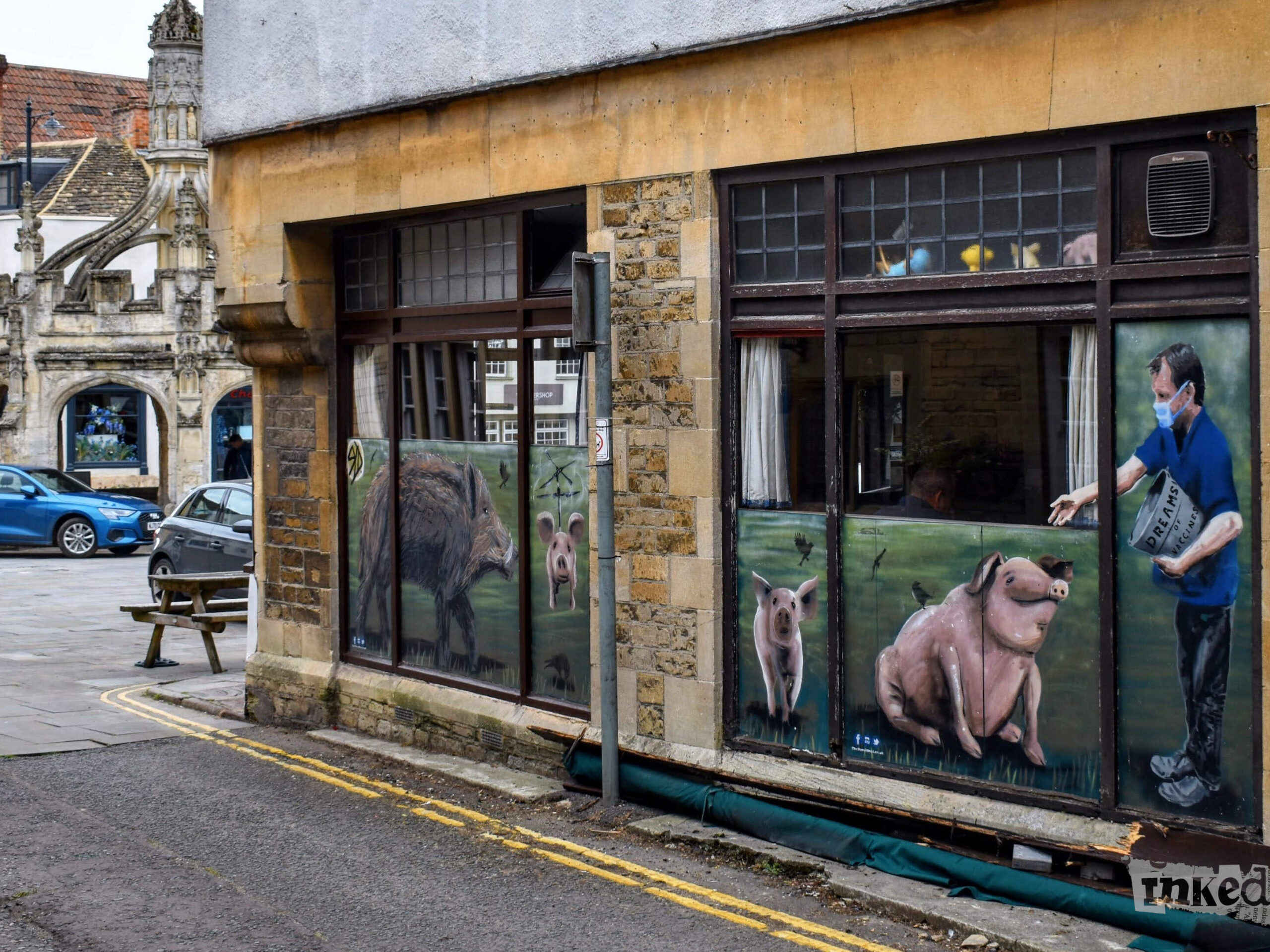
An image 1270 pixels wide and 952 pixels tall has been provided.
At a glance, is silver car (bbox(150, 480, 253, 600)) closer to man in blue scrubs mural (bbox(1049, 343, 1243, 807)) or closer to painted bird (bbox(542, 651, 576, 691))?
painted bird (bbox(542, 651, 576, 691))

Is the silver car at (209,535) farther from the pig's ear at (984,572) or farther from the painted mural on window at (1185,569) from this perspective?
the painted mural on window at (1185,569)

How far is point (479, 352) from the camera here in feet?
34.9

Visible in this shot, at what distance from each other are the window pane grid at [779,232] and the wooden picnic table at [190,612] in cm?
756

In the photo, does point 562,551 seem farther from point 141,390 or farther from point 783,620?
point 141,390

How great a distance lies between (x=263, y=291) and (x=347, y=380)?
922 mm

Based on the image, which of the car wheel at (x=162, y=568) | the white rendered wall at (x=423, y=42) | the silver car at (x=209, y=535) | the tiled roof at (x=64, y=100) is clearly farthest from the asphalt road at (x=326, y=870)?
the tiled roof at (x=64, y=100)

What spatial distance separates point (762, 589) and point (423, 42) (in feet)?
14.7

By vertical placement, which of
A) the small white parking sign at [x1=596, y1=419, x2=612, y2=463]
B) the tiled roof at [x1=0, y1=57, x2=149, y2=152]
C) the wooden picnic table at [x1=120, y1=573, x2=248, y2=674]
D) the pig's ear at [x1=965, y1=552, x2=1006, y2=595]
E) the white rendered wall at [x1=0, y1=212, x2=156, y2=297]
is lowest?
the wooden picnic table at [x1=120, y1=573, x2=248, y2=674]

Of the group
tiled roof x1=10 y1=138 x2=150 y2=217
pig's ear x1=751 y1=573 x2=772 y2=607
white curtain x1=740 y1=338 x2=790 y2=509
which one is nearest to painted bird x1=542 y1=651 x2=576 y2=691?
pig's ear x1=751 y1=573 x2=772 y2=607

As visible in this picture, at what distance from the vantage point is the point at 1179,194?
6926 mm

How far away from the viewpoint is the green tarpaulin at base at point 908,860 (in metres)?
6.41

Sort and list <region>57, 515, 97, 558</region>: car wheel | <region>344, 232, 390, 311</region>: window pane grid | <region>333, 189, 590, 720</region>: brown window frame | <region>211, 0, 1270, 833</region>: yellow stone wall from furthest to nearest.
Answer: <region>57, 515, 97, 558</region>: car wheel
<region>344, 232, 390, 311</region>: window pane grid
<region>333, 189, 590, 720</region>: brown window frame
<region>211, 0, 1270, 833</region>: yellow stone wall

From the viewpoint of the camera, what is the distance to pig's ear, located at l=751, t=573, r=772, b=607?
861 centimetres

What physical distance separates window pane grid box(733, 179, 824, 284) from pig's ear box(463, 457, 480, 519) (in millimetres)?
2796
